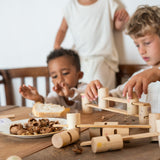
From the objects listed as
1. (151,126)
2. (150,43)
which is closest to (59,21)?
(150,43)

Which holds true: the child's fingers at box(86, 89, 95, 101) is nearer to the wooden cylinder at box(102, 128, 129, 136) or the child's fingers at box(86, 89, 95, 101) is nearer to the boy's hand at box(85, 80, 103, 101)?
the boy's hand at box(85, 80, 103, 101)

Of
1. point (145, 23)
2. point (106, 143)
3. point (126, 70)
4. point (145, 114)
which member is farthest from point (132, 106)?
point (126, 70)

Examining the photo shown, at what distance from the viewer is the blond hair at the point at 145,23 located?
4.58ft

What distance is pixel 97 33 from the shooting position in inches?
75.2

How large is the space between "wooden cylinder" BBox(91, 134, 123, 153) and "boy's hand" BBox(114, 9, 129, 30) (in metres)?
1.34

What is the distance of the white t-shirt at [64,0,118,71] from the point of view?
1.86 metres

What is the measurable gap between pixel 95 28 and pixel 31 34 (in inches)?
32.8

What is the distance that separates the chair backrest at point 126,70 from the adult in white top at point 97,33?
0.06m

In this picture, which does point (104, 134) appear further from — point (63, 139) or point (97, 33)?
point (97, 33)

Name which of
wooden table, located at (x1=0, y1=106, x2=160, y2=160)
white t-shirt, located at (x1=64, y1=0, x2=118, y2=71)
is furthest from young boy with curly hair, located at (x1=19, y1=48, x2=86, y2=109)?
wooden table, located at (x1=0, y1=106, x2=160, y2=160)

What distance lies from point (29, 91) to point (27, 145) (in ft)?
1.88

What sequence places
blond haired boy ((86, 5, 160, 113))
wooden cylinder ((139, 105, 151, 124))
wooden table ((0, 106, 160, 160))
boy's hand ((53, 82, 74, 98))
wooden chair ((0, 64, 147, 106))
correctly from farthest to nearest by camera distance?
wooden chair ((0, 64, 147, 106)), blond haired boy ((86, 5, 160, 113)), boy's hand ((53, 82, 74, 98)), wooden cylinder ((139, 105, 151, 124)), wooden table ((0, 106, 160, 160))

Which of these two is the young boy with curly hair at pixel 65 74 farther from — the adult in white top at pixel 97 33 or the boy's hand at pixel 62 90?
the adult in white top at pixel 97 33

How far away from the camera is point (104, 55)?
6.23 ft
